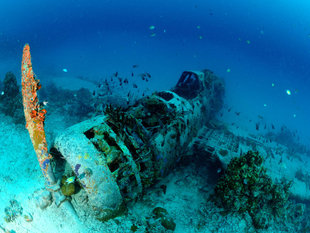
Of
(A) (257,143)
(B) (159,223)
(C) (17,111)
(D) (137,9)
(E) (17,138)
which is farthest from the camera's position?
(D) (137,9)

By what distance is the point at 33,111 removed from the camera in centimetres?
428

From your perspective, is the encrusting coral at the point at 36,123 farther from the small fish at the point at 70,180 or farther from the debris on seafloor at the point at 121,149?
the debris on seafloor at the point at 121,149

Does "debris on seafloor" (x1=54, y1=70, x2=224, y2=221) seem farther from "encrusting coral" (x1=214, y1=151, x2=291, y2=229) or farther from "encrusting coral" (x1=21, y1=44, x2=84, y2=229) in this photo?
"encrusting coral" (x1=214, y1=151, x2=291, y2=229)

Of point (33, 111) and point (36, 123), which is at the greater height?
point (33, 111)

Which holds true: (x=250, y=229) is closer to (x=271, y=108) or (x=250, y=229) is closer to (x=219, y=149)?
(x=219, y=149)

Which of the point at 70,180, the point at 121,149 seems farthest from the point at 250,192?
the point at 70,180

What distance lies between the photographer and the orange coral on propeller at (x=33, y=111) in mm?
3994

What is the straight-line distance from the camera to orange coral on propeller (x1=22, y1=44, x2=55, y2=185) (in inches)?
157

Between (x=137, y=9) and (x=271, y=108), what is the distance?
668 ft

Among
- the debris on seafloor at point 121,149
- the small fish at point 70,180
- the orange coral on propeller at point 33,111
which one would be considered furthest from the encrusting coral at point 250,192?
the orange coral on propeller at point 33,111

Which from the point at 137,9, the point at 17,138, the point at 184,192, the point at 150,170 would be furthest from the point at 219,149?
the point at 137,9

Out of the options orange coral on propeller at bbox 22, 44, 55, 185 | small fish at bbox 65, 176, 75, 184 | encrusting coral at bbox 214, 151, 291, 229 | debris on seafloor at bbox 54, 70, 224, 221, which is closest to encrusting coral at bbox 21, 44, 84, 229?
orange coral on propeller at bbox 22, 44, 55, 185

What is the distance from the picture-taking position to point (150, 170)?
552 cm

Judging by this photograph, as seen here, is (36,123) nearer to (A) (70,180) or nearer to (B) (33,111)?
(B) (33,111)
